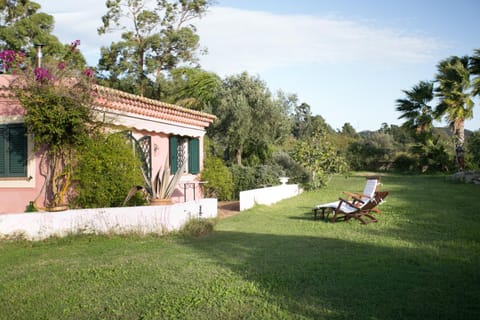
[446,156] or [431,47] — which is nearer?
[431,47]

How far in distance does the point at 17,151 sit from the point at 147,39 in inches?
935

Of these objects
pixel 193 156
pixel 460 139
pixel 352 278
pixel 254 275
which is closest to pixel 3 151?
pixel 193 156

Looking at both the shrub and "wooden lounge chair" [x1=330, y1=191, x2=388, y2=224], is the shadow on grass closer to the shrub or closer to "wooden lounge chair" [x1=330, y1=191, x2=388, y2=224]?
"wooden lounge chair" [x1=330, y1=191, x2=388, y2=224]

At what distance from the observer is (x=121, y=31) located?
109ft

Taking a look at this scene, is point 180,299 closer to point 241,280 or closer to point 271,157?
point 241,280

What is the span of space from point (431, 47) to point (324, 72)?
5.28m

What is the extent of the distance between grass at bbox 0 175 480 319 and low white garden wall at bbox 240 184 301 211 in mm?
4179

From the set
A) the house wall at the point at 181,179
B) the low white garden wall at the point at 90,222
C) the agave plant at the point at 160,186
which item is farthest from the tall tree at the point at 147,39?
the low white garden wall at the point at 90,222

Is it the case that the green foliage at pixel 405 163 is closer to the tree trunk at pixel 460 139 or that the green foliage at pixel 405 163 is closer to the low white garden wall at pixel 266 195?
the tree trunk at pixel 460 139

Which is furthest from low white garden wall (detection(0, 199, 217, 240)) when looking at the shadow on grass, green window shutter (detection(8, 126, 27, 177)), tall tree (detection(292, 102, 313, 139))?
tall tree (detection(292, 102, 313, 139))

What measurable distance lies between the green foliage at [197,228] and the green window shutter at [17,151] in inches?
175

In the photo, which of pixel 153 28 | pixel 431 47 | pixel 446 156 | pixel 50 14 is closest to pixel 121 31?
pixel 153 28

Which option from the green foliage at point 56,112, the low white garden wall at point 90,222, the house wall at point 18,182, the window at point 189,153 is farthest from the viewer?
the window at point 189,153

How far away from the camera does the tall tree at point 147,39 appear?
3200 centimetres
